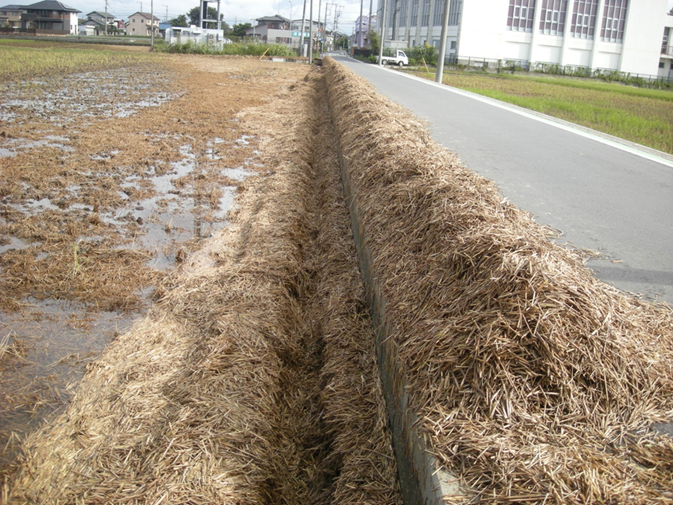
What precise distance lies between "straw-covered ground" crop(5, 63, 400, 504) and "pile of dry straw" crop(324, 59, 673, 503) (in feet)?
2.06

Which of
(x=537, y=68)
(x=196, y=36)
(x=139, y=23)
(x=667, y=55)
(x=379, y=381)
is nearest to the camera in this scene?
(x=379, y=381)

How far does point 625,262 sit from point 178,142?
26.9 ft

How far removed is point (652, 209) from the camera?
5.21 meters

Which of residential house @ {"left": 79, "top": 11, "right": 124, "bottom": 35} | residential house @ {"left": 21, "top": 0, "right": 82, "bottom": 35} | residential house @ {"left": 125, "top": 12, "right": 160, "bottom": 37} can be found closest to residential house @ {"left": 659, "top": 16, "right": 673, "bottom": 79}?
residential house @ {"left": 21, "top": 0, "right": 82, "bottom": 35}

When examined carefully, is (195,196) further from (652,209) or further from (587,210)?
(652,209)

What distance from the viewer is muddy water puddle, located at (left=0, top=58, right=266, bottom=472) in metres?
3.35

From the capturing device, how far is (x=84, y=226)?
17.9 ft

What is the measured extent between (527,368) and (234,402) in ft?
5.32

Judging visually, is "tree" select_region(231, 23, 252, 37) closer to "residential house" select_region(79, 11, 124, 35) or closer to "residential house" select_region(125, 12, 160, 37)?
"residential house" select_region(125, 12, 160, 37)

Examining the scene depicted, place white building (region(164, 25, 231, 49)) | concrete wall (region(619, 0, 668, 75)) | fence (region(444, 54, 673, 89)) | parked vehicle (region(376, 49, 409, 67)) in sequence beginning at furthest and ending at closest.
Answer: concrete wall (region(619, 0, 668, 75)), white building (region(164, 25, 231, 49)), parked vehicle (region(376, 49, 409, 67)), fence (region(444, 54, 673, 89))

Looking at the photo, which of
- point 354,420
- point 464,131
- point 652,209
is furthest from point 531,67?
point 354,420

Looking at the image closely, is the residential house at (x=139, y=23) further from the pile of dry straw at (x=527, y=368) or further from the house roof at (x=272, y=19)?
the pile of dry straw at (x=527, y=368)

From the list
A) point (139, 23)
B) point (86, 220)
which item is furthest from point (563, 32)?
point (139, 23)

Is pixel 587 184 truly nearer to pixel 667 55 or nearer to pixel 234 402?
pixel 234 402
